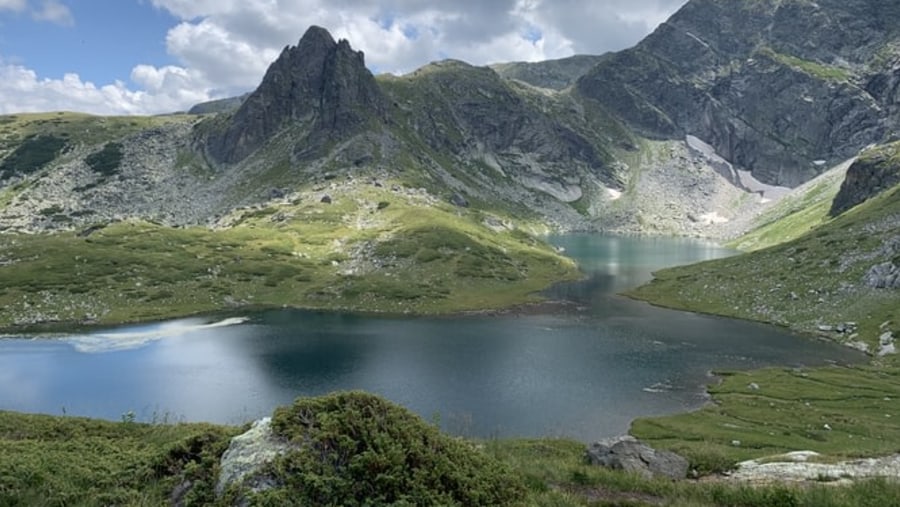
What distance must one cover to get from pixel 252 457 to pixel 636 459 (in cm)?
1683

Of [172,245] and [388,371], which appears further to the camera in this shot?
[172,245]

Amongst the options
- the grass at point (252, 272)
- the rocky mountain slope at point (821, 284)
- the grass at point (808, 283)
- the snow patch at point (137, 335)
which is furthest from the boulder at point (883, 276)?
the snow patch at point (137, 335)

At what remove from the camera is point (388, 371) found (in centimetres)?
Result: 7925

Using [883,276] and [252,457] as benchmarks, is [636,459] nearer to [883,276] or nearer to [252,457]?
[252,457]

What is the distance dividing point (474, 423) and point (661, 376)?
34213mm

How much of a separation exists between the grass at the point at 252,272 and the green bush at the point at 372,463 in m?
118

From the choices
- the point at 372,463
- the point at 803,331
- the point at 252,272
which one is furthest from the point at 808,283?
the point at 372,463

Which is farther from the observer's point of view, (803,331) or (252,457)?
(803,331)

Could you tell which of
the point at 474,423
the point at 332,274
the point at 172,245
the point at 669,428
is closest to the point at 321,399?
the point at 474,423

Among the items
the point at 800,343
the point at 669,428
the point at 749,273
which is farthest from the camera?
the point at 749,273

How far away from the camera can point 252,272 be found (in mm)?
153500

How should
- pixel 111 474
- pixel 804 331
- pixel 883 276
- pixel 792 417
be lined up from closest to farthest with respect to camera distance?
pixel 111 474
pixel 792 417
pixel 804 331
pixel 883 276

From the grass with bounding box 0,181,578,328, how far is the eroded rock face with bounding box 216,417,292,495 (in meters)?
118

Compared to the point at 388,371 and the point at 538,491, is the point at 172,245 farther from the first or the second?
the point at 538,491
